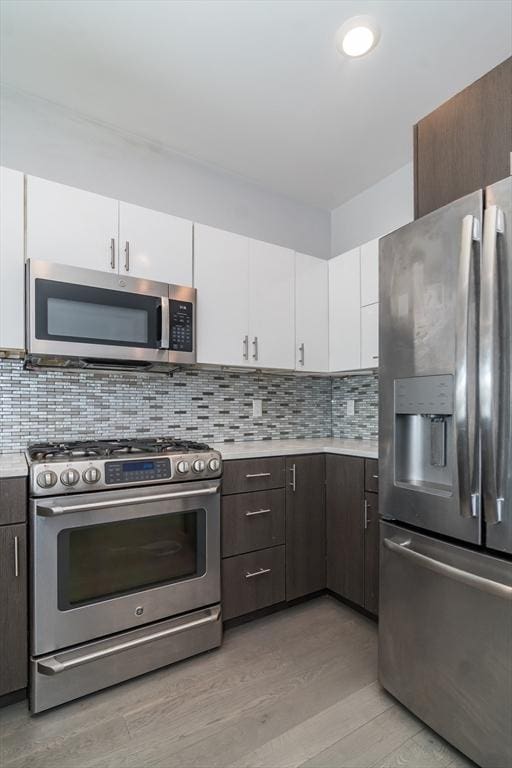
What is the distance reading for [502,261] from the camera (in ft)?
4.02

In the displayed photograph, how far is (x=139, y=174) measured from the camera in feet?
8.14

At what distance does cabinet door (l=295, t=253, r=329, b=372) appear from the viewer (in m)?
2.68

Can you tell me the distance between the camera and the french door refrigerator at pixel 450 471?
122cm

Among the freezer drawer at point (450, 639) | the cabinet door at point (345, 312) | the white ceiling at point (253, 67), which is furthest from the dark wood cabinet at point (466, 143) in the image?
the freezer drawer at point (450, 639)

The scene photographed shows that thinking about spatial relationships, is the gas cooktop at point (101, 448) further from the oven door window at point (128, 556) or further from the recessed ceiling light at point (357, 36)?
the recessed ceiling light at point (357, 36)

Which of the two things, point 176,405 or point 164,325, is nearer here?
point 164,325

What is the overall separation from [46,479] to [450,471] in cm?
147

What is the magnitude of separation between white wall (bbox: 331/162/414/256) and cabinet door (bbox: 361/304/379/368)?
2.24ft

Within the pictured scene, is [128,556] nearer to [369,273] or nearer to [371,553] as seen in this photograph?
[371,553]

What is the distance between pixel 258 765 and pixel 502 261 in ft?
5.74

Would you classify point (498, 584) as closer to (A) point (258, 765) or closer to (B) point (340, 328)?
(A) point (258, 765)

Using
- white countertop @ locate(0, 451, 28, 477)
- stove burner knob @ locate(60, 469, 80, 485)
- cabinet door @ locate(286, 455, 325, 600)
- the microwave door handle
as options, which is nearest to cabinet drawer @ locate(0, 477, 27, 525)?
white countertop @ locate(0, 451, 28, 477)

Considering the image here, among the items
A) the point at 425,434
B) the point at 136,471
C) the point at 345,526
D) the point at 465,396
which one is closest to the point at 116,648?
the point at 136,471

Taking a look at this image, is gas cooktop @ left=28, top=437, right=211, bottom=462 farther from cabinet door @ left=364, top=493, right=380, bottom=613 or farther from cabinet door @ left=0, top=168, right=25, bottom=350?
cabinet door @ left=364, top=493, right=380, bottom=613
